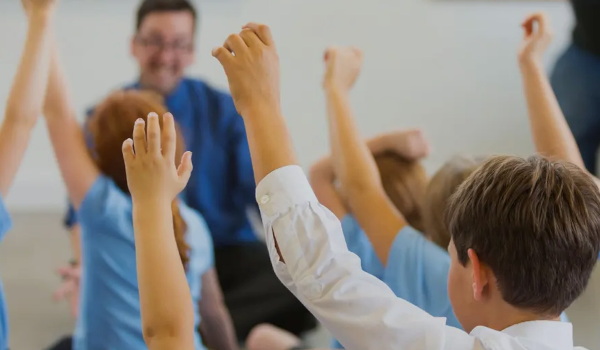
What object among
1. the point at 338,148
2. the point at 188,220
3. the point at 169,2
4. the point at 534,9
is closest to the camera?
the point at 338,148

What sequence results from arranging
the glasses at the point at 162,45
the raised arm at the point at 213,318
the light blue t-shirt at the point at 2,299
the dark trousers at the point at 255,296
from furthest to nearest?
1. the glasses at the point at 162,45
2. the dark trousers at the point at 255,296
3. the raised arm at the point at 213,318
4. the light blue t-shirt at the point at 2,299

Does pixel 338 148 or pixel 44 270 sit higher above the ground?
pixel 338 148

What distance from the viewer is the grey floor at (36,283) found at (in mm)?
2320

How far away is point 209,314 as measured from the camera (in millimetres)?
1812

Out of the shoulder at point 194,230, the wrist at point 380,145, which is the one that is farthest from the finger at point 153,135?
the wrist at point 380,145

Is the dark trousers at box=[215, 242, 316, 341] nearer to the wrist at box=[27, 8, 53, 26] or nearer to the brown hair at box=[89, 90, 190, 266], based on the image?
the brown hair at box=[89, 90, 190, 266]

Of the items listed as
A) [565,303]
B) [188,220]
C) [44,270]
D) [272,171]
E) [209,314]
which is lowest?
[44,270]

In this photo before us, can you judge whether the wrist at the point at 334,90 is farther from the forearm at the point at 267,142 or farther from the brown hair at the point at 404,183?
the forearm at the point at 267,142

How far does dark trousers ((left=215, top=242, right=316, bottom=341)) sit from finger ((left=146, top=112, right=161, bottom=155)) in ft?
4.79

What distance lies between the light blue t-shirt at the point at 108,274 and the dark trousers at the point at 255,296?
80 cm

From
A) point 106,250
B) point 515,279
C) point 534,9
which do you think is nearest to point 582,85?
point 534,9

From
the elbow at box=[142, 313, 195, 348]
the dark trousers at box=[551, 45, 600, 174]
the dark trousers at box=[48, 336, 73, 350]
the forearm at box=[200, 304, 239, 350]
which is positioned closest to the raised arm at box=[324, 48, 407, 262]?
the elbow at box=[142, 313, 195, 348]

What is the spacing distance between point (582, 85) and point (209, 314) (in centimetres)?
130

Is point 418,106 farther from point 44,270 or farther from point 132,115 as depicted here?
point 132,115
